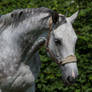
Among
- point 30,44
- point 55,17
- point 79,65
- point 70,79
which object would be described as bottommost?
point 79,65

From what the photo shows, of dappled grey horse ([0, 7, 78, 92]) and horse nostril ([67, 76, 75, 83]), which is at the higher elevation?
dappled grey horse ([0, 7, 78, 92])

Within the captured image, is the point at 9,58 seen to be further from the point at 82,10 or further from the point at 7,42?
the point at 82,10

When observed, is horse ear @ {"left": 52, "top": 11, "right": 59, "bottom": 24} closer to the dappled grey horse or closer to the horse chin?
the dappled grey horse

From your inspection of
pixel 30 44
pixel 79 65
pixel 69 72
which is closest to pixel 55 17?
pixel 30 44

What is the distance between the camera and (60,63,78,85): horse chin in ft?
10.0

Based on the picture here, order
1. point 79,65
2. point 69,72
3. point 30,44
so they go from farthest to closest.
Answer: point 79,65, point 30,44, point 69,72

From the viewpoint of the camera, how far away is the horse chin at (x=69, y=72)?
10.0ft

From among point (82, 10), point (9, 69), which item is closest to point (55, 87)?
point (82, 10)

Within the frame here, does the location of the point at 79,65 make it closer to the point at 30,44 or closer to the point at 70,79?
the point at 30,44

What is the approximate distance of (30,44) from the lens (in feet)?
10.8

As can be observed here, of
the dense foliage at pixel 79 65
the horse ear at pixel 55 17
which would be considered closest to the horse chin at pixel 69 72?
the horse ear at pixel 55 17

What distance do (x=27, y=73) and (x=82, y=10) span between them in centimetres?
315

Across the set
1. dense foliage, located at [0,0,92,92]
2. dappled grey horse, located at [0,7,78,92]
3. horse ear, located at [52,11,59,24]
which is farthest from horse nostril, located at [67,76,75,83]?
dense foliage, located at [0,0,92,92]

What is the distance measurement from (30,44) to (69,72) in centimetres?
48
